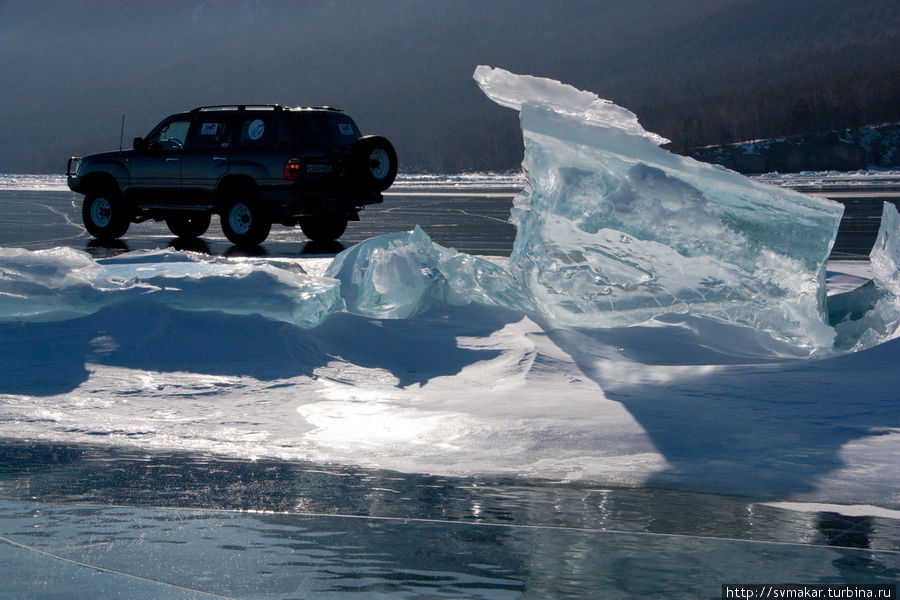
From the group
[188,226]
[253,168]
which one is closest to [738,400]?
[253,168]

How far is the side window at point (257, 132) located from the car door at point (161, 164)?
3.66 feet

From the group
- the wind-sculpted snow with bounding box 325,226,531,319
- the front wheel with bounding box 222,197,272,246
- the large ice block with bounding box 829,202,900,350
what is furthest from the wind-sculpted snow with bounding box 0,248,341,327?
the front wheel with bounding box 222,197,272,246

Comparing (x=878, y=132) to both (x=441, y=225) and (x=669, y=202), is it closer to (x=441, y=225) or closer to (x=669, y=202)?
(x=441, y=225)

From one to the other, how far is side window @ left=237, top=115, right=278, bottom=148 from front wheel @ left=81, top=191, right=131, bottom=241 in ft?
9.37

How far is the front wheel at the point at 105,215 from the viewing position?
15781 millimetres

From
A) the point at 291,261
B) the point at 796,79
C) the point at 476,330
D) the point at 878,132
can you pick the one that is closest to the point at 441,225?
the point at 291,261

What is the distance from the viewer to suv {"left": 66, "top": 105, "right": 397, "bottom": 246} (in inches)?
551

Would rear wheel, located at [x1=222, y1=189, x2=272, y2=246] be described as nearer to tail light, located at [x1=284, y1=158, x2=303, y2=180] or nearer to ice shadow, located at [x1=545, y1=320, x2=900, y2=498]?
tail light, located at [x1=284, y1=158, x2=303, y2=180]

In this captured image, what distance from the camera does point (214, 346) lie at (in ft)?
21.3

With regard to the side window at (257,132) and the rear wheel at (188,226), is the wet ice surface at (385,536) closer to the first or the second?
the side window at (257,132)

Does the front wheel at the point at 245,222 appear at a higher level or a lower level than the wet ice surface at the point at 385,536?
higher

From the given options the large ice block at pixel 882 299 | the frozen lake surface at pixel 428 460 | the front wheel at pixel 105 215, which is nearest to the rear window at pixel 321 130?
the front wheel at pixel 105 215

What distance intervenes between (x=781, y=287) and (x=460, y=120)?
17693 cm

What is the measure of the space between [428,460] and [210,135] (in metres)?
11.2
